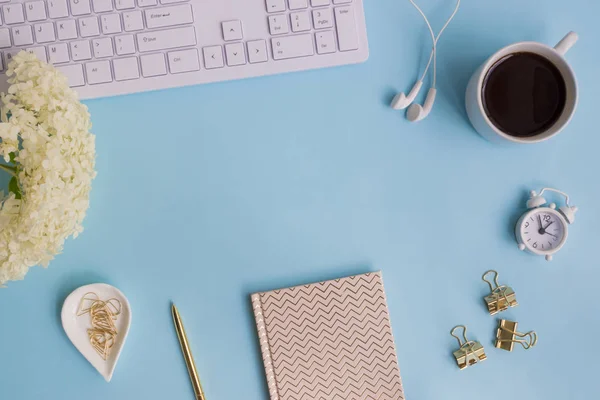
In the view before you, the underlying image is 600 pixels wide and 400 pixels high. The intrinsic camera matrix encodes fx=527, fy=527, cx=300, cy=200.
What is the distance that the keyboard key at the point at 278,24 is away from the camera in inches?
24.5

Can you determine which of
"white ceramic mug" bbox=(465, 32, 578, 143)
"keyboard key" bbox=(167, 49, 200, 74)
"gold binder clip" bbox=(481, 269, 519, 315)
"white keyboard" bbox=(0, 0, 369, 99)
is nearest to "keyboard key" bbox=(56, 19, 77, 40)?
"white keyboard" bbox=(0, 0, 369, 99)

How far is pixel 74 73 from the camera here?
2.01ft

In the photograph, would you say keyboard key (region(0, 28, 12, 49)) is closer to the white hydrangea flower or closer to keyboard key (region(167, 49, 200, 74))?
the white hydrangea flower

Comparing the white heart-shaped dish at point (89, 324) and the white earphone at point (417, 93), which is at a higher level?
the white earphone at point (417, 93)

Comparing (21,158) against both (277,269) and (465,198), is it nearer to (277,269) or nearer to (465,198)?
(277,269)

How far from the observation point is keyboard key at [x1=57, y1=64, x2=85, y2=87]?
2.01ft

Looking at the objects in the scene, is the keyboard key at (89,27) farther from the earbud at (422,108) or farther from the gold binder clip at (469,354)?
the gold binder clip at (469,354)

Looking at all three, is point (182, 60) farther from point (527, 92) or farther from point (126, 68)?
point (527, 92)

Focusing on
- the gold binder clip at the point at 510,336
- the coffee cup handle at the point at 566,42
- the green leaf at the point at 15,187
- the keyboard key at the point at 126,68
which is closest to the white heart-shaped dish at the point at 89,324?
the green leaf at the point at 15,187

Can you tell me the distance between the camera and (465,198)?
68cm

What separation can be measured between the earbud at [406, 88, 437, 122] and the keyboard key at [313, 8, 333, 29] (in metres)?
0.14

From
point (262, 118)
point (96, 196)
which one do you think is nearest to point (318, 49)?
point (262, 118)

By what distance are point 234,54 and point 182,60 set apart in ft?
0.20

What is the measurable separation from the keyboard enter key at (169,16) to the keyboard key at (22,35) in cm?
14
